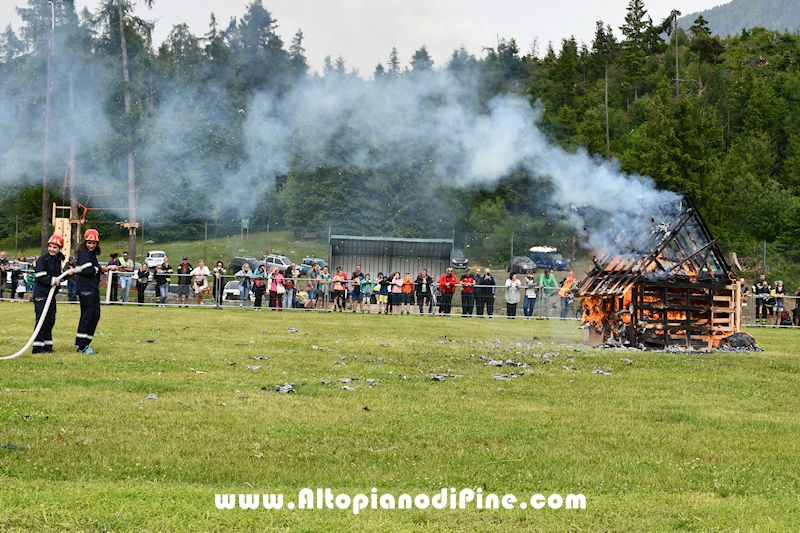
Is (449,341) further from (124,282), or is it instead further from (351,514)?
(124,282)

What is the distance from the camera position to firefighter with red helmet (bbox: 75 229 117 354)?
15953mm

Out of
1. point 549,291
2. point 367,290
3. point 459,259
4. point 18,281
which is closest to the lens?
point 549,291

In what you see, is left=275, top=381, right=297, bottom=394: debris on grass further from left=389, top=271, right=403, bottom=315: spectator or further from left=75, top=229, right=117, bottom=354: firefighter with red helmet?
left=389, top=271, right=403, bottom=315: spectator

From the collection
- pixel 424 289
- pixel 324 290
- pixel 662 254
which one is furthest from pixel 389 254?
pixel 662 254

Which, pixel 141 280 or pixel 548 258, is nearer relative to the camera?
pixel 141 280

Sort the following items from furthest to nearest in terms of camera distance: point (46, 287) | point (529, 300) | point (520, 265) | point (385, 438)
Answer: point (520, 265) < point (529, 300) < point (46, 287) < point (385, 438)

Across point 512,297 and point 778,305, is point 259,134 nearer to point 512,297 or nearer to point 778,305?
point 512,297

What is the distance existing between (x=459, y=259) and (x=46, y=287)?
27479 mm

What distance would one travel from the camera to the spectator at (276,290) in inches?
1303

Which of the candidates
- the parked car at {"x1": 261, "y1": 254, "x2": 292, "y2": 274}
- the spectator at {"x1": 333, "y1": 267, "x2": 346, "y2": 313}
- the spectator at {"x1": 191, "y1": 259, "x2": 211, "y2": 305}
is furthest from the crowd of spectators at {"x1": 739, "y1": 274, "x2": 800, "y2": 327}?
the parked car at {"x1": 261, "y1": 254, "x2": 292, "y2": 274}

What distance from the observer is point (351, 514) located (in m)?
6.81

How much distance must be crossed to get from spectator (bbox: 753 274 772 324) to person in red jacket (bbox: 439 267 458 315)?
36.4ft

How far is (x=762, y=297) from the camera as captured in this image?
110ft

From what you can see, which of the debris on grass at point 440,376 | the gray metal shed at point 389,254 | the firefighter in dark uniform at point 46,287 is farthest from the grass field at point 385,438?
the gray metal shed at point 389,254
